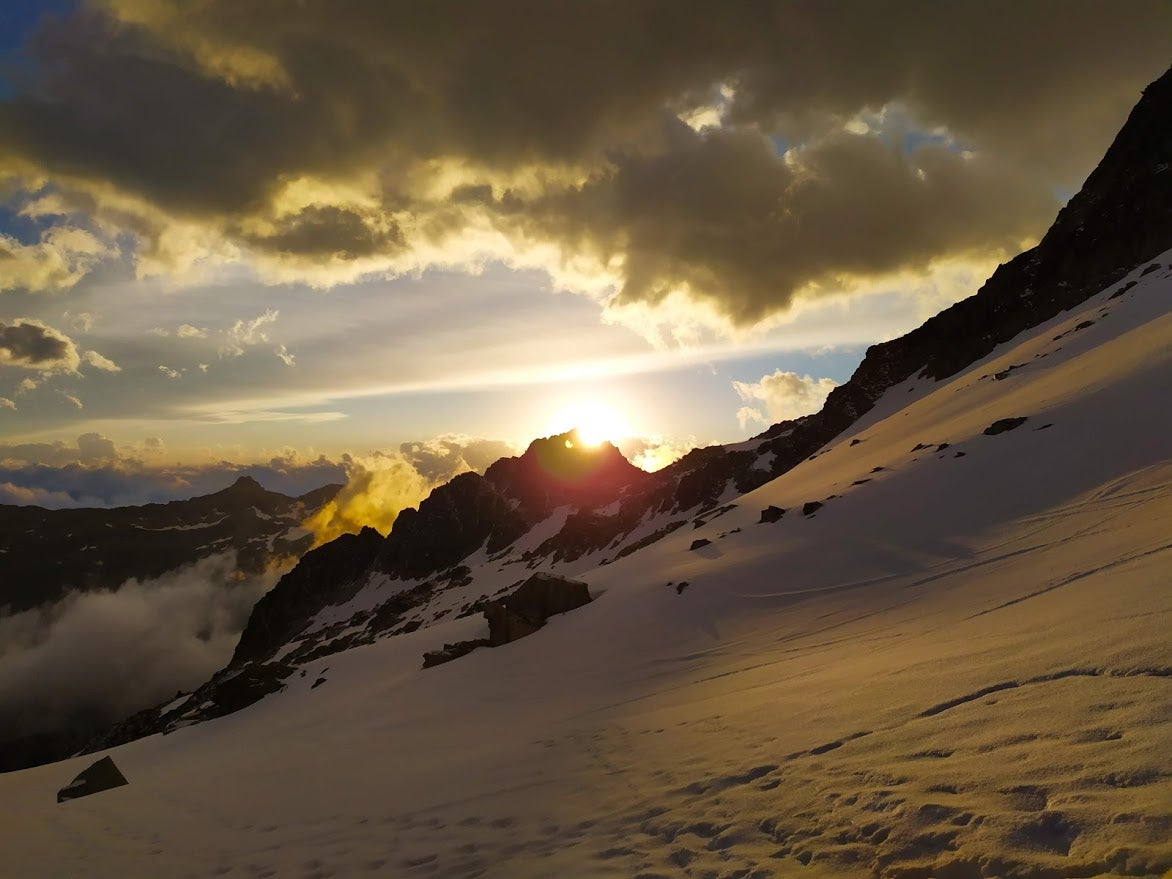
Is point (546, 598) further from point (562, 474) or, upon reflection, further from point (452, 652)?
point (562, 474)

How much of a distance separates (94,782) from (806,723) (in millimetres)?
22306

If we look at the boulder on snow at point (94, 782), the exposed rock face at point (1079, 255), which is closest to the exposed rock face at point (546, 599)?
the boulder on snow at point (94, 782)

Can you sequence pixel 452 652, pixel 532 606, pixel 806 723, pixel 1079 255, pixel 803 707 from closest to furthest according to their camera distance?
1. pixel 806 723
2. pixel 803 707
3. pixel 452 652
4. pixel 532 606
5. pixel 1079 255

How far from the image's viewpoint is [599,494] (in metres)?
126

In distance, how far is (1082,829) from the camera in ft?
17.7

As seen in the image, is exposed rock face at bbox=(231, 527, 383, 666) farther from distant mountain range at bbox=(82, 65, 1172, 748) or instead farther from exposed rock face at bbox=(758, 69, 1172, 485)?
exposed rock face at bbox=(758, 69, 1172, 485)

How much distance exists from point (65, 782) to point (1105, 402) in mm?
39817

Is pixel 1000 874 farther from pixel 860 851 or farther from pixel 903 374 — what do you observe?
pixel 903 374

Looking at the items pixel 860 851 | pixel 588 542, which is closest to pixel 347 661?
pixel 860 851

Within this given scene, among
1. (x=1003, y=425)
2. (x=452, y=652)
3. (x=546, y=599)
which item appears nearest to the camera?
(x=1003, y=425)

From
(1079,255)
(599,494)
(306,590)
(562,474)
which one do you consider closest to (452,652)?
(1079,255)

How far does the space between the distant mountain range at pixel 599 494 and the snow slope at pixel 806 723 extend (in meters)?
18.2

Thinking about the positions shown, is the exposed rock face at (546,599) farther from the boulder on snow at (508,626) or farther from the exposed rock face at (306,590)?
the exposed rock face at (306,590)

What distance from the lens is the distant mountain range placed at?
178 feet
